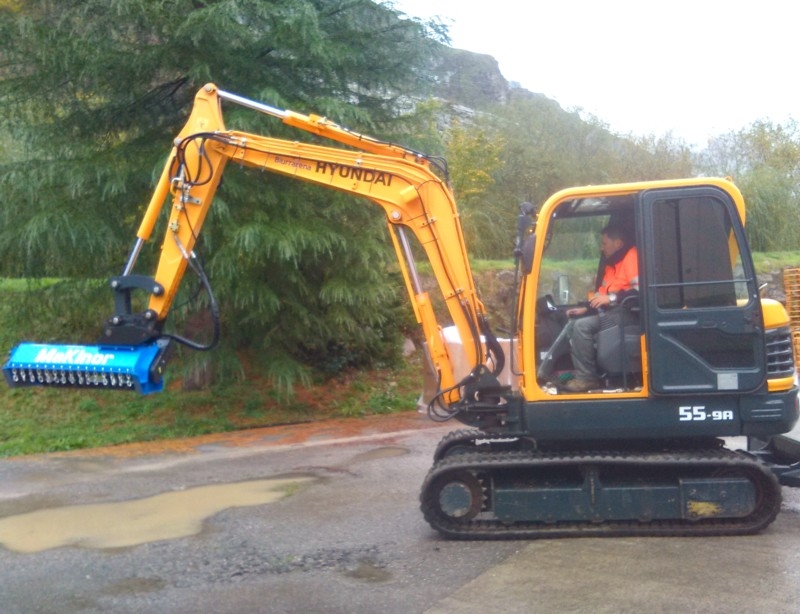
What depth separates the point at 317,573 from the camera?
251 inches

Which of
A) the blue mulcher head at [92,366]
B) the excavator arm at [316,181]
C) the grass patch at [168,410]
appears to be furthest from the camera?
the grass patch at [168,410]

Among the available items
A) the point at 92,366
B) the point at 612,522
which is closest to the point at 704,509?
the point at 612,522

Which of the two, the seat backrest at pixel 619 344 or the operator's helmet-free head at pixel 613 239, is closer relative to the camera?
the seat backrest at pixel 619 344

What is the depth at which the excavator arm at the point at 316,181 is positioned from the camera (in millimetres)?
7555

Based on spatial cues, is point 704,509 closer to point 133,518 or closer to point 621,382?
point 621,382

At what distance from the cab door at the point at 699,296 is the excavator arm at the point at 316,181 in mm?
1415

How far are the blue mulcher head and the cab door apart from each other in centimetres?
385

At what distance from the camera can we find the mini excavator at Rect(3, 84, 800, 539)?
677 cm

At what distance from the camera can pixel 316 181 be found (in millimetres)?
7875

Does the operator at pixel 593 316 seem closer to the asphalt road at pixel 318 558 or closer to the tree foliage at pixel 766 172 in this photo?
the asphalt road at pixel 318 558

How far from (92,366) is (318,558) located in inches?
95.0

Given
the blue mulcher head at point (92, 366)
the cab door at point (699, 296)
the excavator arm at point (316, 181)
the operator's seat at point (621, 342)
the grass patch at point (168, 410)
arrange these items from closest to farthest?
the cab door at point (699, 296) → the operator's seat at point (621, 342) → the blue mulcher head at point (92, 366) → the excavator arm at point (316, 181) → the grass patch at point (168, 410)

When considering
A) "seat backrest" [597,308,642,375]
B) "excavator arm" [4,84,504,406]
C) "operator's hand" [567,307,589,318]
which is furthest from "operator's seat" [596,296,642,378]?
"excavator arm" [4,84,504,406]

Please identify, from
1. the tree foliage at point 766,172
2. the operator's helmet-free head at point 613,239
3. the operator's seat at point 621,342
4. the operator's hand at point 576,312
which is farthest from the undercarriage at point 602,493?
the tree foliage at point 766,172
